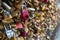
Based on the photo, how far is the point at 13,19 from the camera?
A: 143 centimetres

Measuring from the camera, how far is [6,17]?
1.30 meters

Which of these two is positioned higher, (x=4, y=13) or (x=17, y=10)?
(x=17, y=10)

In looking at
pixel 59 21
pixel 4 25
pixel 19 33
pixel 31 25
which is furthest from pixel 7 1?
pixel 59 21

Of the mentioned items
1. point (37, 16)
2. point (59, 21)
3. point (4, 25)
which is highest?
point (59, 21)

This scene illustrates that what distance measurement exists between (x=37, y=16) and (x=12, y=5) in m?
0.74

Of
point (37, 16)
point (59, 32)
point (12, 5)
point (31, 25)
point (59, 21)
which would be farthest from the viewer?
point (59, 21)

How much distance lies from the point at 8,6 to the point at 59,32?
8.79 ft

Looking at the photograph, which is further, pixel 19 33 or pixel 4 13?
pixel 19 33

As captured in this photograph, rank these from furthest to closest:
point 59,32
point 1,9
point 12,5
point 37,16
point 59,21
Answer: point 59,21 < point 59,32 < point 37,16 < point 12,5 < point 1,9

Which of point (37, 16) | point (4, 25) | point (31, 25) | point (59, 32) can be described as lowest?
point (4, 25)

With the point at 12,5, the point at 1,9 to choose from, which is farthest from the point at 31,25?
the point at 1,9

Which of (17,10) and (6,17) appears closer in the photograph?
(6,17)

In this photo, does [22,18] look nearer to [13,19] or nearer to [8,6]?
[13,19]

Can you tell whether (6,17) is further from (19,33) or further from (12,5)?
(19,33)
